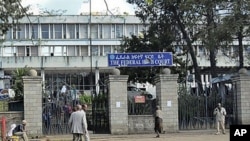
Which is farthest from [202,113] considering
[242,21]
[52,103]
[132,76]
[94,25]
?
[94,25]

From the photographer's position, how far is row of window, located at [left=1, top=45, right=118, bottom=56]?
245 feet

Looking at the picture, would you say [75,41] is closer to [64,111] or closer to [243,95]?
[64,111]

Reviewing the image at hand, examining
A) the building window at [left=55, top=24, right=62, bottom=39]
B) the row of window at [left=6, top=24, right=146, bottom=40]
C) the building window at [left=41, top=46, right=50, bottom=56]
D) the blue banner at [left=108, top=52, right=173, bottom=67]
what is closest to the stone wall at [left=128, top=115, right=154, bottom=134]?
the blue banner at [left=108, top=52, right=173, bottom=67]

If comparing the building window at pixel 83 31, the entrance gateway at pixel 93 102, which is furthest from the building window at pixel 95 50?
the entrance gateway at pixel 93 102

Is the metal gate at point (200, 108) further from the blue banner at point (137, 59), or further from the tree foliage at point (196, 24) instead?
the tree foliage at point (196, 24)

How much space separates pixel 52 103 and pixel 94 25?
168 feet

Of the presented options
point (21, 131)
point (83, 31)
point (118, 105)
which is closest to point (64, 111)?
point (118, 105)

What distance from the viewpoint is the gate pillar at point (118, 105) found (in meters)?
26.0

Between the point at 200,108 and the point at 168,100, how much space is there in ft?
8.49

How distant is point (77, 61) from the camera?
69.1 meters

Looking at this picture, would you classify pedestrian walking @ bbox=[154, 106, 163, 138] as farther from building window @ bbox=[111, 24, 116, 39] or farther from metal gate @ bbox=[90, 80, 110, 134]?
building window @ bbox=[111, 24, 116, 39]

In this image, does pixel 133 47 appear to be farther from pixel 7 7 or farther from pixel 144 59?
pixel 7 7

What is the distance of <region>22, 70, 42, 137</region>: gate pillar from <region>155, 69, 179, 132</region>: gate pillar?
634 centimetres

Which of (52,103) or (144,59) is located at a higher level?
(144,59)
